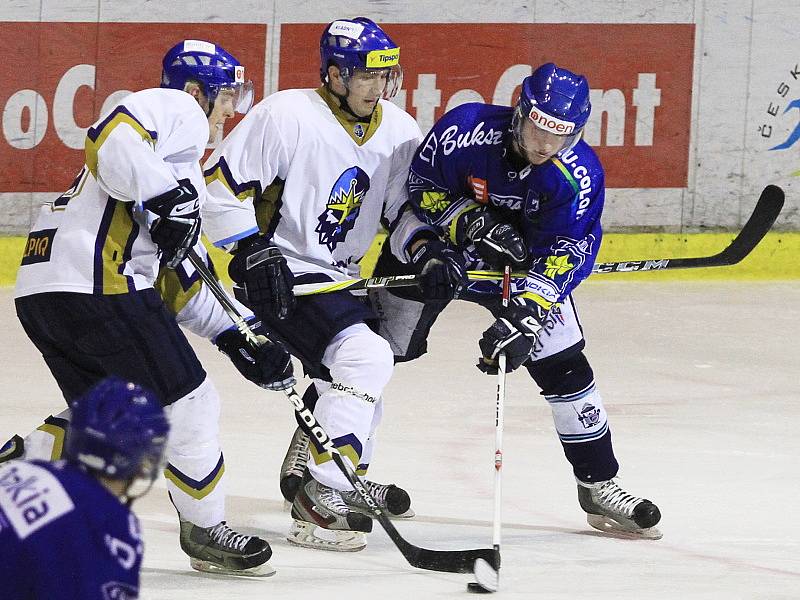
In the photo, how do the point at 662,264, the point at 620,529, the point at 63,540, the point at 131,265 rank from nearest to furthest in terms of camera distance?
1. the point at 63,540
2. the point at 131,265
3. the point at 620,529
4. the point at 662,264

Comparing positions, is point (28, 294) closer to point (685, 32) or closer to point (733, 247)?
point (733, 247)

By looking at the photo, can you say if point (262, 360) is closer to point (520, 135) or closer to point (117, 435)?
Answer: point (520, 135)

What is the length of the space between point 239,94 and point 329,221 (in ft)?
1.54

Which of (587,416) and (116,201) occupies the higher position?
(116,201)

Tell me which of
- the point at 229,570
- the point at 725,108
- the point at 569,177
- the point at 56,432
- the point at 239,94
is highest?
the point at 725,108

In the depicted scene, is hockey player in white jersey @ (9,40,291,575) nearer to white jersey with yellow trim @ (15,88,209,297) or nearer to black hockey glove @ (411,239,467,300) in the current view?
white jersey with yellow trim @ (15,88,209,297)

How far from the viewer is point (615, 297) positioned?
20.2 feet

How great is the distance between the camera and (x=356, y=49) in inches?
135

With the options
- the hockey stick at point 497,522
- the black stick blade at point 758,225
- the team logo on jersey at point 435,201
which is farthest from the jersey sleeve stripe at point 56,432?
the black stick blade at point 758,225

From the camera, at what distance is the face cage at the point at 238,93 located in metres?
3.08

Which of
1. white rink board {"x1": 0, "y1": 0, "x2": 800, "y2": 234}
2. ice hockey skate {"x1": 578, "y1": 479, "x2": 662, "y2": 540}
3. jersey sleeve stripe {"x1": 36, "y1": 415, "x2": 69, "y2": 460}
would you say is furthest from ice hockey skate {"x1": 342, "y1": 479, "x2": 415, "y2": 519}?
white rink board {"x1": 0, "y1": 0, "x2": 800, "y2": 234}

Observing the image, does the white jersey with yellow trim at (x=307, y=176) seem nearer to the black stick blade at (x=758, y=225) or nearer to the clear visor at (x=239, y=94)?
the clear visor at (x=239, y=94)

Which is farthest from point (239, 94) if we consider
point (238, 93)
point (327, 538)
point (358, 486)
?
point (327, 538)

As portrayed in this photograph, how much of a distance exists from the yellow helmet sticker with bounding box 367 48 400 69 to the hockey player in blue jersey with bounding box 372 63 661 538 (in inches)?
6.9
